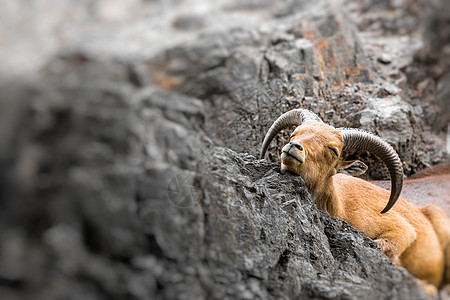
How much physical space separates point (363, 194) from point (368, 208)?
0.61 feet

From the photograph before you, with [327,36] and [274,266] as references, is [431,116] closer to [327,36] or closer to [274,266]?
[327,36]

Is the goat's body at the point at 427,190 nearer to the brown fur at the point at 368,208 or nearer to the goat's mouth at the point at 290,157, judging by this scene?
the brown fur at the point at 368,208

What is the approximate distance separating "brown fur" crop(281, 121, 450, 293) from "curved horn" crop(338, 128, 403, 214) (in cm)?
11

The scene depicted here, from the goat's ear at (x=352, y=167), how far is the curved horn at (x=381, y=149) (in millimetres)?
A: 163

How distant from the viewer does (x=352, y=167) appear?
14.2 feet

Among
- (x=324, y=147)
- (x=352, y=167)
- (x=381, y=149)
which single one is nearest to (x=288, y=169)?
(x=324, y=147)

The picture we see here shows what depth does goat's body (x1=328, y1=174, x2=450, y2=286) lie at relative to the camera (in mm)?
3764

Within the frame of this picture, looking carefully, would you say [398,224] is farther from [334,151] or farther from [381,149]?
[334,151]

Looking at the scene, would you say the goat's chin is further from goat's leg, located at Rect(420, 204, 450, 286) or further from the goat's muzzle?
goat's leg, located at Rect(420, 204, 450, 286)

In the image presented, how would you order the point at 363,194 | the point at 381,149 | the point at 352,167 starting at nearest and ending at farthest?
the point at 381,149 < the point at 352,167 < the point at 363,194

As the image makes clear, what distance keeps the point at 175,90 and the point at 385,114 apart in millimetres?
3067

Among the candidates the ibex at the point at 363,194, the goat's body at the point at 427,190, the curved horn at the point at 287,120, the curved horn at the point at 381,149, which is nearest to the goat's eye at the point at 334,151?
the ibex at the point at 363,194

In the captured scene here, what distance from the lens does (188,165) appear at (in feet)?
7.29

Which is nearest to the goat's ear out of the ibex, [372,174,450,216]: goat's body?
the ibex
